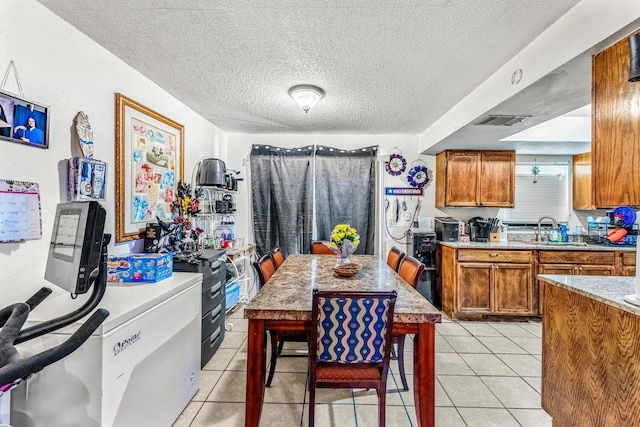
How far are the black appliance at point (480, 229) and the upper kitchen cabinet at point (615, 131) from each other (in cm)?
265

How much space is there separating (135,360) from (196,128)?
2694mm

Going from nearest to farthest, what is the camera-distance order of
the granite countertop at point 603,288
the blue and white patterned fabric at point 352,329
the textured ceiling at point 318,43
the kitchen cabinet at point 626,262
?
the granite countertop at point 603,288 < the blue and white patterned fabric at point 352,329 < the textured ceiling at point 318,43 < the kitchen cabinet at point 626,262

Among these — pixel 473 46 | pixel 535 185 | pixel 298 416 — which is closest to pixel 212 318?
pixel 298 416

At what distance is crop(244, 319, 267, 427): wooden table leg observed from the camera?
161 centimetres

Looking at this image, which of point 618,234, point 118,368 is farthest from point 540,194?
point 118,368

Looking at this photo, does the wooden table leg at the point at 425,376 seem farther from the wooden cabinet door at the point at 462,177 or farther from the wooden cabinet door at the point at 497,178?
the wooden cabinet door at the point at 497,178

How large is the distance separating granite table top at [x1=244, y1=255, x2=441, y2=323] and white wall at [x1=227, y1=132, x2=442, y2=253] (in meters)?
1.54

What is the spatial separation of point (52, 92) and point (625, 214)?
307cm

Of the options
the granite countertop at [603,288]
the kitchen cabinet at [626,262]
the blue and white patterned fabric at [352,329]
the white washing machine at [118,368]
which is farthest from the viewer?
the kitchen cabinet at [626,262]

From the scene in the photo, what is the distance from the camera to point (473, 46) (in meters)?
2.01

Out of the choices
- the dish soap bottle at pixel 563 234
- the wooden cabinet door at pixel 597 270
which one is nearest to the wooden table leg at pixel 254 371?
the wooden cabinet door at pixel 597 270

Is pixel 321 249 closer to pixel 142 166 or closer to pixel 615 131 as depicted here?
pixel 142 166

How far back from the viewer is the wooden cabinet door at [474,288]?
Result: 142 inches

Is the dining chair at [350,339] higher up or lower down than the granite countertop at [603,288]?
lower down
